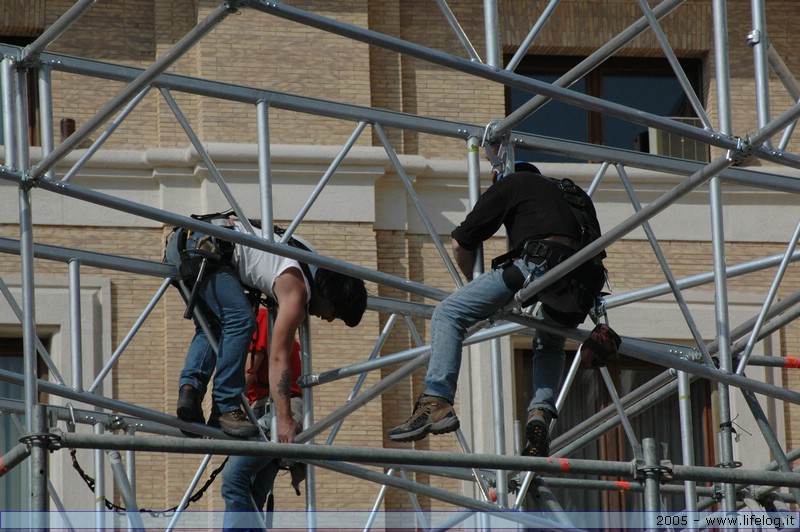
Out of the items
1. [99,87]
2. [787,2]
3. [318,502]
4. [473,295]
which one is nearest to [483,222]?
[473,295]

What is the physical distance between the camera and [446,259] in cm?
1164

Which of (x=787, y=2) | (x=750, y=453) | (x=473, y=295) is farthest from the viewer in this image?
(x=787, y=2)

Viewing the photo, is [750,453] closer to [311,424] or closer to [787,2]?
[787,2]

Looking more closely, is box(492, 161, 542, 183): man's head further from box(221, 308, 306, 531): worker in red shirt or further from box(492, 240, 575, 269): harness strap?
box(221, 308, 306, 531): worker in red shirt

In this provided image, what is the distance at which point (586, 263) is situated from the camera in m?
10.9

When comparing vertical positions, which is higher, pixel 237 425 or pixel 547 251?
pixel 547 251

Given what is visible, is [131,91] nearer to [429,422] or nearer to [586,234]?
[429,422]

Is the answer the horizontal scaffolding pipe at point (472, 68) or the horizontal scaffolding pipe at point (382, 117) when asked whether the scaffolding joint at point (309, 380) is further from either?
the horizontal scaffolding pipe at point (472, 68)

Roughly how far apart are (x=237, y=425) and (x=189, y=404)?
17.0 inches

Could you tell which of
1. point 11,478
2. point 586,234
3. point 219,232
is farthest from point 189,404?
point 11,478

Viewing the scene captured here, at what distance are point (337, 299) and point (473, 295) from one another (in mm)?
1424

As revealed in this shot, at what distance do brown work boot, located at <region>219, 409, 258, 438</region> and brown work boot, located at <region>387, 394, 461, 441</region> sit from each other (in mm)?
1469

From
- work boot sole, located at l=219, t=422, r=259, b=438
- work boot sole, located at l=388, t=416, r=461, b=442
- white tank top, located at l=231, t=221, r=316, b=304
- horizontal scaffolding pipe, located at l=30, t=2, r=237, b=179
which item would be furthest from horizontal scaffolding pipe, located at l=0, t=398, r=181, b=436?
work boot sole, located at l=388, t=416, r=461, b=442

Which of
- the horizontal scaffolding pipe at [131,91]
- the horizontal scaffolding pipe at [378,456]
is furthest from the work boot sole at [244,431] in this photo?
the horizontal scaffolding pipe at [378,456]
